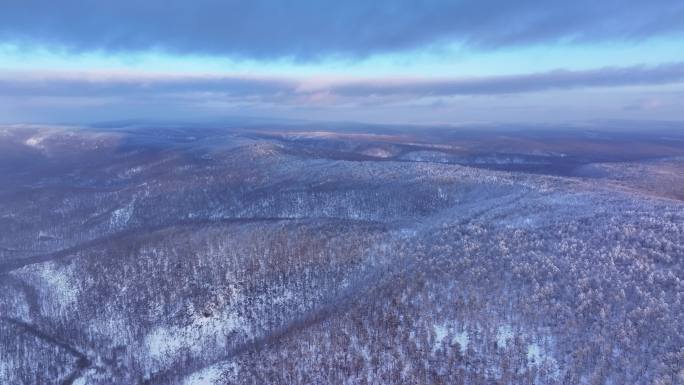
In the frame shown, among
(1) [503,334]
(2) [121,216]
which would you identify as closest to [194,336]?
(1) [503,334]

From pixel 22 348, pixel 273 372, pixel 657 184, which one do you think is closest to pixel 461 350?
pixel 273 372

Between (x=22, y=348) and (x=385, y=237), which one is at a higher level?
(x=385, y=237)

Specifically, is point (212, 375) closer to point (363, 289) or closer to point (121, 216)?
point (363, 289)

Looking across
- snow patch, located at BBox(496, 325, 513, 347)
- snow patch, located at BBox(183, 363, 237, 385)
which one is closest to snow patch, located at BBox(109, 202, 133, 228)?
snow patch, located at BBox(183, 363, 237, 385)

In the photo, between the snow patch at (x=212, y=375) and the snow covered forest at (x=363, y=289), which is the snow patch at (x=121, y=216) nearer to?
the snow covered forest at (x=363, y=289)

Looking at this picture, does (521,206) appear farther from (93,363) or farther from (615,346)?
(93,363)

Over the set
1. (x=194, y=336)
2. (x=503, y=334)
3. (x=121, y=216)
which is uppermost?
(x=503, y=334)

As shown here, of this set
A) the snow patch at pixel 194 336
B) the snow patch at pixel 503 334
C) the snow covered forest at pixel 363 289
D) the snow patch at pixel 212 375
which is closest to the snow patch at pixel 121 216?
the snow covered forest at pixel 363 289

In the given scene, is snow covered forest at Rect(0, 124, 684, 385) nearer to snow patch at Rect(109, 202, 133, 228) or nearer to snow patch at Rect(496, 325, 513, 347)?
snow patch at Rect(496, 325, 513, 347)
